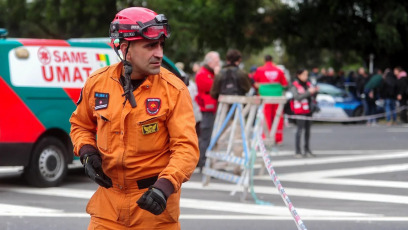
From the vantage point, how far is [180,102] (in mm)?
3994

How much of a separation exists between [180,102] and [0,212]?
18.1 ft

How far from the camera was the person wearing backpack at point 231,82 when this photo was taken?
1221 centimetres

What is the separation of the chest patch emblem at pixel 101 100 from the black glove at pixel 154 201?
1.73 feet

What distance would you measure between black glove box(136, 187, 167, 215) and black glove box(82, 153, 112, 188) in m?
0.38

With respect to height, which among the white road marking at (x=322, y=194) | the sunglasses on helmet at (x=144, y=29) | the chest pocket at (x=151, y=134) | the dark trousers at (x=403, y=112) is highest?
the sunglasses on helmet at (x=144, y=29)

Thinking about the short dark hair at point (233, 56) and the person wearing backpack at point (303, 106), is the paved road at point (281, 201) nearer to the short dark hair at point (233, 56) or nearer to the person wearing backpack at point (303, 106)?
the person wearing backpack at point (303, 106)

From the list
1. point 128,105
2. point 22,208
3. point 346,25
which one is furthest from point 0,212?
point 346,25

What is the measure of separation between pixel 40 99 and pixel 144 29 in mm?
7068

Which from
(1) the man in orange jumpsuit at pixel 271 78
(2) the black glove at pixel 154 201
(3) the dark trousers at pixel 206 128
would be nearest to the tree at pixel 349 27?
(1) the man in orange jumpsuit at pixel 271 78

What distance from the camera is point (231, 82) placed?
40.1ft

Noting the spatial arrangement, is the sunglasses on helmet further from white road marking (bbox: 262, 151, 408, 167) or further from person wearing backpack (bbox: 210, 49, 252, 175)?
white road marking (bbox: 262, 151, 408, 167)

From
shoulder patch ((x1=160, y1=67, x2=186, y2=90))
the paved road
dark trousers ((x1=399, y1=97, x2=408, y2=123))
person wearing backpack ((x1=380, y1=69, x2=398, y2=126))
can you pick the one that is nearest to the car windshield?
person wearing backpack ((x1=380, y1=69, x2=398, y2=126))

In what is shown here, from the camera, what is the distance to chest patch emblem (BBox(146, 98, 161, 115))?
3.94 m

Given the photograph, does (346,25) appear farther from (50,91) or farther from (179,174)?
(179,174)
